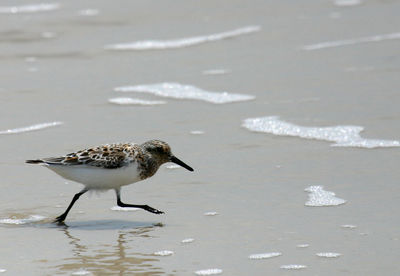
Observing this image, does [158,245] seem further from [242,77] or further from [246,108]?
[242,77]

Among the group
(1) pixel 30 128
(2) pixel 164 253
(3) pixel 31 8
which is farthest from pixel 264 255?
(3) pixel 31 8

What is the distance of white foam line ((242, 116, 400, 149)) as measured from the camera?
8898 mm

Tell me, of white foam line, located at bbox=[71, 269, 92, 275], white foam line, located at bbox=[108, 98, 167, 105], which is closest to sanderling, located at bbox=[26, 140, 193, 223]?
white foam line, located at bbox=[71, 269, 92, 275]

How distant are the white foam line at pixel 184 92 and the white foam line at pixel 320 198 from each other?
337 centimetres

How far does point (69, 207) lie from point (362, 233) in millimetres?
2300

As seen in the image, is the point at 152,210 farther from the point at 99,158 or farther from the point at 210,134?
the point at 210,134

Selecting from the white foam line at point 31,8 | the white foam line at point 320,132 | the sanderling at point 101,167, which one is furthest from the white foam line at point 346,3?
the sanderling at point 101,167

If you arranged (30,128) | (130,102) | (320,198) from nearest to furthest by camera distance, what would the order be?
(320,198)
(30,128)
(130,102)

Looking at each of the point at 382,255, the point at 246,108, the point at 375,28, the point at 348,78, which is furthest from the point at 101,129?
the point at 375,28

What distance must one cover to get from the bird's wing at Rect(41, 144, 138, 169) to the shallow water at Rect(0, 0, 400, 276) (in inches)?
15.2

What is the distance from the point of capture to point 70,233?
6824 mm

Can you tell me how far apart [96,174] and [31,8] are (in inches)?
428

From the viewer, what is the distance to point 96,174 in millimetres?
7176

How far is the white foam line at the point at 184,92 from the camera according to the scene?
1093 centimetres
